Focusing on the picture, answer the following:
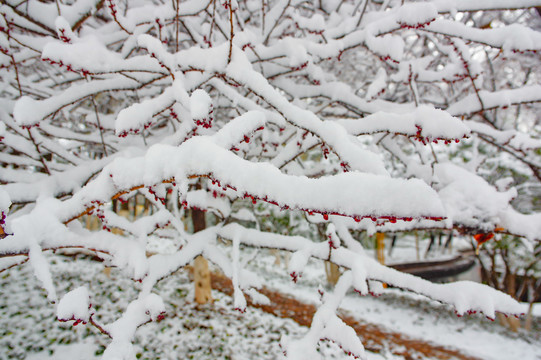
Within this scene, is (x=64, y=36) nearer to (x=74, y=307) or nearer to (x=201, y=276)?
(x=74, y=307)

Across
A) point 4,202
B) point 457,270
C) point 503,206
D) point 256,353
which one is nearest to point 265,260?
point 457,270

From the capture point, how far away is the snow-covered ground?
400 cm

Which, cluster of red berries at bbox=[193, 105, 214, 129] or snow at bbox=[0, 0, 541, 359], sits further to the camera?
cluster of red berries at bbox=[193, 105, 214, 129]

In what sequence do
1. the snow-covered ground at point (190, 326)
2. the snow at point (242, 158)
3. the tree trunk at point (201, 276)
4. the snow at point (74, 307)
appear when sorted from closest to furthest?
the snow at point (242, 158) < the snow at point (74, 307) < the snow-covered ground at point (190, 326) < the tree trunk at point (201, 276)

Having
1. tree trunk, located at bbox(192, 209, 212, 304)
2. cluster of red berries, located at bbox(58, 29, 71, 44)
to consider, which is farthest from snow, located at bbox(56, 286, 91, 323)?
tree trunk, located at bbox(192, 209, 212, 304)

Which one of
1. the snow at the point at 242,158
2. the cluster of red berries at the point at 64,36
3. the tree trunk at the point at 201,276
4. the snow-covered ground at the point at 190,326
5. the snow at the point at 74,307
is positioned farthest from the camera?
the tree trunk at the point at 201,276

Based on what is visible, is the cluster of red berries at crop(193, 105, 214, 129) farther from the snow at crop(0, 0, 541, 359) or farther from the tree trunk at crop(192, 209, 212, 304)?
the tree trunk at crop(192, 209, 212, 304)

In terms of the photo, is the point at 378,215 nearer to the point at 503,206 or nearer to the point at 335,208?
the point at 335,208

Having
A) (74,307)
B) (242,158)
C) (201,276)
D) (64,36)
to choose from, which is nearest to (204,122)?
(242,158)

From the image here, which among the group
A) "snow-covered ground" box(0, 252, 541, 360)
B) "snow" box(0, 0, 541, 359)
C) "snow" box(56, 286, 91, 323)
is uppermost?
"snow" box(0, 0, 541, 359)

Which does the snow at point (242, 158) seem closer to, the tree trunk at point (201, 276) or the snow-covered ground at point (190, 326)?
the snow-covered ground at point (190, 326)

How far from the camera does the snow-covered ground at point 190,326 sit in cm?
400

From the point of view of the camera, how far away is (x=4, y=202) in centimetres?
102

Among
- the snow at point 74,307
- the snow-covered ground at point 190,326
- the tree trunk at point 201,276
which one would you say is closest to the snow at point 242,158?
the snow at point 74,307
